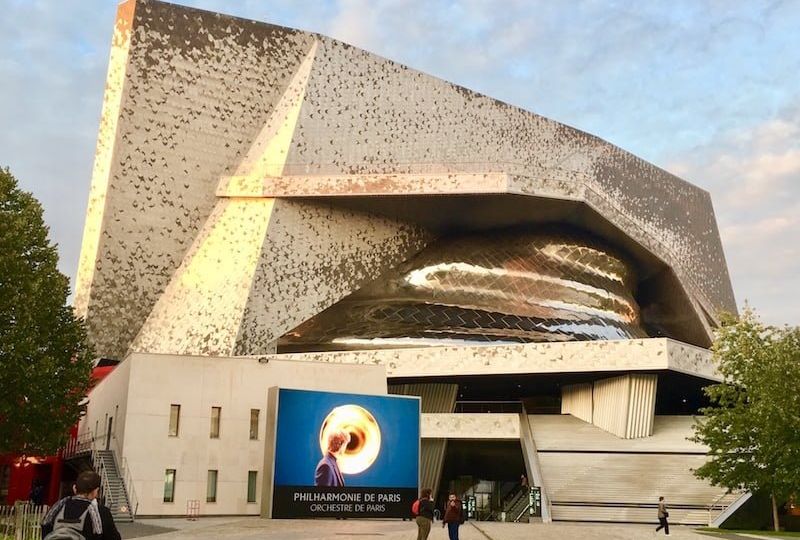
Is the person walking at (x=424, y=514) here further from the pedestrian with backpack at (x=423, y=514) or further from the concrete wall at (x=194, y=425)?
the concrete wall at (x=194, y=425)

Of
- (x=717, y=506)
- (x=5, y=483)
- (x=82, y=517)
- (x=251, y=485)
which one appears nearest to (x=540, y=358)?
(x=717, y=506)

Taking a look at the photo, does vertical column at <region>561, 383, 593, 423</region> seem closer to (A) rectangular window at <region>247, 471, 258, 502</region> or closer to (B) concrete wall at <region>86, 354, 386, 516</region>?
(B) concrete wall at <region>86, 354, 386, 516</region>

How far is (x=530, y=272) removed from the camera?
4203 cm

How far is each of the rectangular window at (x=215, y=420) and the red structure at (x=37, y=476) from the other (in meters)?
13.1

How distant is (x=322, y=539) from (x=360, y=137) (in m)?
27.1

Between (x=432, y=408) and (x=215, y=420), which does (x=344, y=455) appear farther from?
(x=432, y=408)

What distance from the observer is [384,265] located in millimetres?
40500

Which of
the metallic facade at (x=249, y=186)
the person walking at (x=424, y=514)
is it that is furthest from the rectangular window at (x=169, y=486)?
the person walking at (x=424, y=514)

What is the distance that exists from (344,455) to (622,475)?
10598 millimetres

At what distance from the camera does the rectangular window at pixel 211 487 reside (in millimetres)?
24391

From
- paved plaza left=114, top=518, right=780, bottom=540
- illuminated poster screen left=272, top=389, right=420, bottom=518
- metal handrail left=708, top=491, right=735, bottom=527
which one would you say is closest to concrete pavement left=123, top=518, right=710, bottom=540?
paved plaza left=114, top=518, right=780, bottom=540

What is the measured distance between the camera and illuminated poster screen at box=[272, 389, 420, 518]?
2178 cm

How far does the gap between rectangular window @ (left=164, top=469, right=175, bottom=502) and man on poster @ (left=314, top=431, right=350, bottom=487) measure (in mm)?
4560

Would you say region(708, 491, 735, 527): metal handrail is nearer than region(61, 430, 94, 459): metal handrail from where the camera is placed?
Yes
